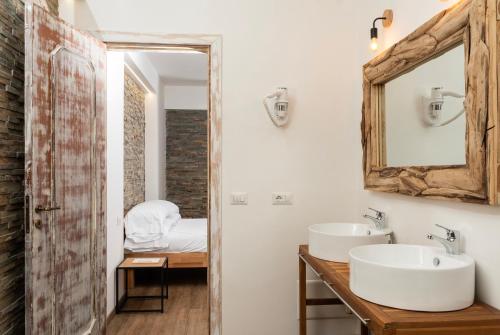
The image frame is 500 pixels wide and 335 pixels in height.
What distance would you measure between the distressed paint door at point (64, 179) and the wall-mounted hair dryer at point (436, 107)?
75.3 inches

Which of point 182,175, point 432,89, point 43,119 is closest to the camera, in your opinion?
point 432,89

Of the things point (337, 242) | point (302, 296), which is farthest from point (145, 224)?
point (337, 242)

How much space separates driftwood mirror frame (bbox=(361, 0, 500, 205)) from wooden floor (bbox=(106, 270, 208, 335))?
206 centimetres

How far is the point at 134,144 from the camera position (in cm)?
459

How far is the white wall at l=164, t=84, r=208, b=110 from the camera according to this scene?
593 cm

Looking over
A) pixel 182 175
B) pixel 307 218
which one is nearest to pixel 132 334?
pixel 307 218

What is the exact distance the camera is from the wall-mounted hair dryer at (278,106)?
2354 mm

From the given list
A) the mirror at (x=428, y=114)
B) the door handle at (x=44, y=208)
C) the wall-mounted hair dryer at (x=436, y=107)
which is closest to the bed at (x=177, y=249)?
the door handle at (x=44, y=208)

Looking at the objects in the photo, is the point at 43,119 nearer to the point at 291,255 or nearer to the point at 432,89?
the point at 291,255

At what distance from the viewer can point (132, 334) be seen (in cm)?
278

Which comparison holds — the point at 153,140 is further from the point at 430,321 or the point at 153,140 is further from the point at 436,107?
the point at 430,321

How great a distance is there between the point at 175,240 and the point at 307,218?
1798 mm

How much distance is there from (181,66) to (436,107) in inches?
157

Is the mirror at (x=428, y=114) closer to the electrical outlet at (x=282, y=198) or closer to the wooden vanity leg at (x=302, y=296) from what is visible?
the electrical outlet at (x=282, y=198)
